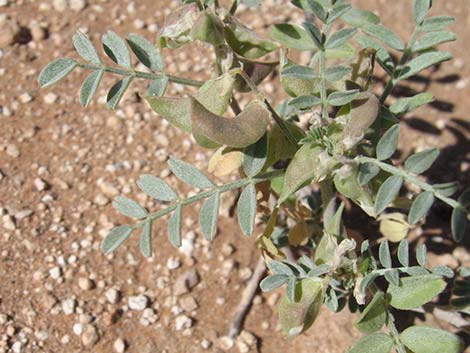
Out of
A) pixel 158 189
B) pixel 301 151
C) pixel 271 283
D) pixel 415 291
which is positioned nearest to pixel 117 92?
pixel 158 189

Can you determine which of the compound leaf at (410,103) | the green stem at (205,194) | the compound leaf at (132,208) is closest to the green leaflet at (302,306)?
the green stem at (205,194)

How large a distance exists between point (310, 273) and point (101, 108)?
3.68 feet

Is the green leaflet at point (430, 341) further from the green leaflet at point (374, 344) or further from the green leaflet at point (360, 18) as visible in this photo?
the green leaflet at point (360, 18)

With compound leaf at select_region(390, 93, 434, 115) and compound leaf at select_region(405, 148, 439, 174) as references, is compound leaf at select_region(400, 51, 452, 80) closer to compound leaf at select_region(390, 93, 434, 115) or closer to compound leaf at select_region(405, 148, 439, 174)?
compound leaf at select_region(390, 93, 434, 115)

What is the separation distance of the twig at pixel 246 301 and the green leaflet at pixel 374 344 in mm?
610

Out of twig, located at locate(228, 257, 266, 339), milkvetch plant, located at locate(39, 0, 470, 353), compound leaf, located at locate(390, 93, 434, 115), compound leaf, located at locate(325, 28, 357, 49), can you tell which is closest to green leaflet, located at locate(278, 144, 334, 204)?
milkvetch plant, located at locate(39, 0, 470, 353)

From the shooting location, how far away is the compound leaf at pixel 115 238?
148cm

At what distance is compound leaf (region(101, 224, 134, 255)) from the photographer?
4.85 feet

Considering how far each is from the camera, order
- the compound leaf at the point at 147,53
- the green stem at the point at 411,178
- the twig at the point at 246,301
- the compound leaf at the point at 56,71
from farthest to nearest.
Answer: the twig at the point at 246,301 → the compound leaf at the point at 147,53 → the compound leaf at the point at 56,71 → the green stem at the point at 411,178

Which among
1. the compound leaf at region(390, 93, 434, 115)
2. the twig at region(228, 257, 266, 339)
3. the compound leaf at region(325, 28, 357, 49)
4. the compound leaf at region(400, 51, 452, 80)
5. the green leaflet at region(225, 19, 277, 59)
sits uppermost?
the green leaflet at region(225, 19, 277, 59)

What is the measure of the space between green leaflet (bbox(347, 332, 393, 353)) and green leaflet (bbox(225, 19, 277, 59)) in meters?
0.63

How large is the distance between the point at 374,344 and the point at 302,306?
161mm

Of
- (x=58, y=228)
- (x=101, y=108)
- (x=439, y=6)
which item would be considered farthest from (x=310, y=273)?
(x=439, y=6)

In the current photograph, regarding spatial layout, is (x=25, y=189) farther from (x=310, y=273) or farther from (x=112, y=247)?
(x=310, y=273)
